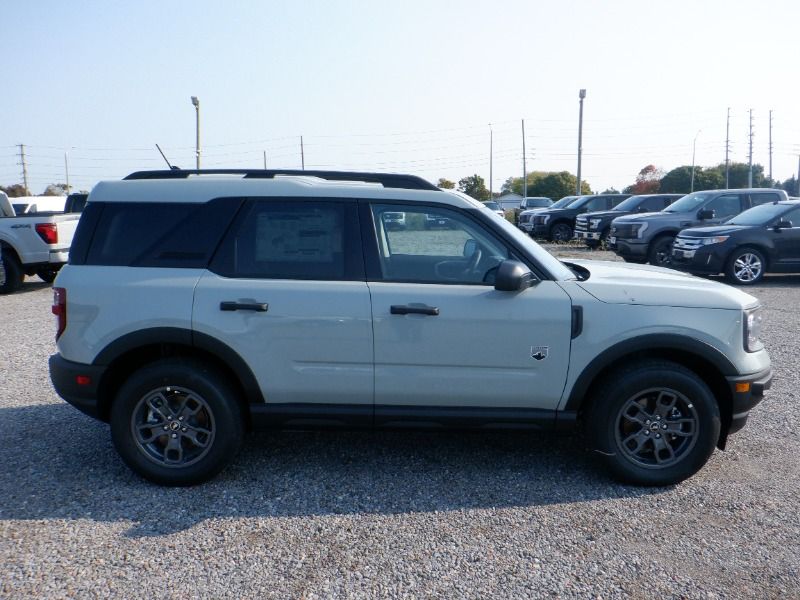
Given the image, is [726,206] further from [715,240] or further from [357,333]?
[357,333]

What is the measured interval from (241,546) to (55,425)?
2608 mm

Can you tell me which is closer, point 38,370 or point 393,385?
point 393,385

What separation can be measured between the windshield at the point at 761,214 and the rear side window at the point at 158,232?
12.4m

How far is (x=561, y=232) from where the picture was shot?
972 inches

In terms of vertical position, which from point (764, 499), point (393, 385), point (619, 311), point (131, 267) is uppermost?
point (131, 267)

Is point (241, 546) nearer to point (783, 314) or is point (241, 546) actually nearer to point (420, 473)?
point (420, 473)

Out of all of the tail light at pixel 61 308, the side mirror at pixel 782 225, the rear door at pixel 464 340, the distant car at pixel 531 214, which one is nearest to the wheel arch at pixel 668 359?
the rear door at pixel 464 340

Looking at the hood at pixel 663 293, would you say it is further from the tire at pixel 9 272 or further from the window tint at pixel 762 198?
the window tint at pixel 762 198

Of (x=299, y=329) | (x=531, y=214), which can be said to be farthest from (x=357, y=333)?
(x=531, y=214)

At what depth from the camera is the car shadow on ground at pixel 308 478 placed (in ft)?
13.4

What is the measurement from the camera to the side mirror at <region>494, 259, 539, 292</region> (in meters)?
4.12

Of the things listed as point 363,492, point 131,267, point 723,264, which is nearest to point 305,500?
point 363,492

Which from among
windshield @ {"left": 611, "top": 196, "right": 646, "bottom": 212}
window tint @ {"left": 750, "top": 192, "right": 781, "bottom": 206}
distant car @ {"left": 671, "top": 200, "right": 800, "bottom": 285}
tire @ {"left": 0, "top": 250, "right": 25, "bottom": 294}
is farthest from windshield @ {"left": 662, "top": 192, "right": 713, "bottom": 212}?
tire @ {"left": 0, "top": 250, "right": 25, "bottom": 294}

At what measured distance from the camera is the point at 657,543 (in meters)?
3.69
